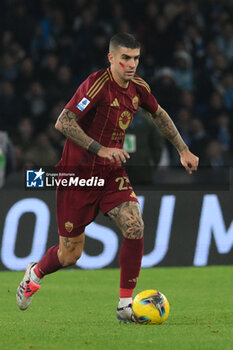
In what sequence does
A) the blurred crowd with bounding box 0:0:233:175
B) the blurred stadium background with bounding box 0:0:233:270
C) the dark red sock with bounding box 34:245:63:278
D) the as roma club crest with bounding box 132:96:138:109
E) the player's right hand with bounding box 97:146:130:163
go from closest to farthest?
1. the player's right hand with bounding box 97:146:130:163
2. the as roma club crest with bounding box 132:96:138:109
3. the dark red sock with bounding box 34:245:63:278
4. the blurred stadium background with bounding box 0:0:233:270
5. the blurred crowd with bounding box 0:0:233:175

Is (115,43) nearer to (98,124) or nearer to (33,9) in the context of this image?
(98,124)

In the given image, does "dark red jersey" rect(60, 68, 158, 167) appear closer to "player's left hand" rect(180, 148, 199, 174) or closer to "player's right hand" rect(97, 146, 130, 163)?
"player's right hand" rect(97, 146, 130, 163)

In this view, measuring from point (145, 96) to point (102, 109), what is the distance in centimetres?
40

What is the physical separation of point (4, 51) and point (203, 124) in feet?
11.0

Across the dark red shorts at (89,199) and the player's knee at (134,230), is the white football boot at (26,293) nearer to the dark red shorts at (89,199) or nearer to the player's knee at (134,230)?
the dark red shorts at (89,199)

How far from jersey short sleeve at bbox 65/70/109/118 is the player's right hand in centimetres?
32

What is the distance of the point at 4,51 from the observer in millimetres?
14086

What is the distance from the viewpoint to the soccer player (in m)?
6.25

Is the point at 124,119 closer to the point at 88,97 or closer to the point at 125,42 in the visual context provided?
the point at 88,97

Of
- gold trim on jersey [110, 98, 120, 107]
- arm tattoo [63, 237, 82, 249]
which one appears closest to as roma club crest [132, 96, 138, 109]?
gold trim on jersey [110, 98, 120, 107]

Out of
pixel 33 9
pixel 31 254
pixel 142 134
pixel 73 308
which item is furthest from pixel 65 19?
pixel 73 308

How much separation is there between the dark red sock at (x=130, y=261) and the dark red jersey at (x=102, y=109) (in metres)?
0.61

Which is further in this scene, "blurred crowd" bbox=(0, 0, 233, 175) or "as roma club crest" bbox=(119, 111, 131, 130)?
"blurred crowd" bbox=(0, 0, 233, 175)

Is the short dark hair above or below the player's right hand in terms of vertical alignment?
above
